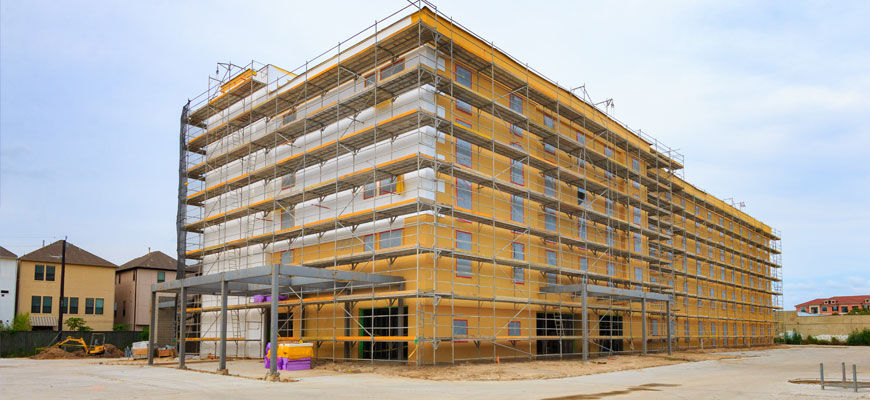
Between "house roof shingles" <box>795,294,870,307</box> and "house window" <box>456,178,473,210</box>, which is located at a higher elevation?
"house window" <box>456,178,473,210</box>

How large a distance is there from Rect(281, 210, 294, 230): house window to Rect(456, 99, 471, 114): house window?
9.20 m

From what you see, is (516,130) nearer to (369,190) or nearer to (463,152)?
(463,152)

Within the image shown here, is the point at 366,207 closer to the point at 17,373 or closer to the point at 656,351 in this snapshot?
the point at 17,373

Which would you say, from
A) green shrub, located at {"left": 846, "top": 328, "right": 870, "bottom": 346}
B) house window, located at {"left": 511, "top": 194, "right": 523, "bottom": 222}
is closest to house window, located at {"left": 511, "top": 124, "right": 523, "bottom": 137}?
house window, located at {"left": 511, "top": 194, "right": 523, "bottom": 222}

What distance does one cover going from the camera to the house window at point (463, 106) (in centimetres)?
2741

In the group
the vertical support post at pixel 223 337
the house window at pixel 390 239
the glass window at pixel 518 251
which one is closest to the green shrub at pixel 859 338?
the glass window at pixel 518 251

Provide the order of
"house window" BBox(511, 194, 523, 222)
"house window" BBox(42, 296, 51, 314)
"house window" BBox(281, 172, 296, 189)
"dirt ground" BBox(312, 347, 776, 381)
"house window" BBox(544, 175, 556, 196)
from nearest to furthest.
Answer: "dirt ground" BBox(312, 347, 776, 381)
"house window" BBox(511, 194, 523, 222)
"house window" BBox(281, 172, 296, 189)
"house window" BBox(544, 175, 556, 196)
"house window" BBox(42, 296, 51, 314)

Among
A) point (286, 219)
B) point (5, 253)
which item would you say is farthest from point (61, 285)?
point (286, 219)

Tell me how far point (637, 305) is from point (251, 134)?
22149mm

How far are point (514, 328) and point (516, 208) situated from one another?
5.08 metres

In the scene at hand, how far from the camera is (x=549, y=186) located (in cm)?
3198

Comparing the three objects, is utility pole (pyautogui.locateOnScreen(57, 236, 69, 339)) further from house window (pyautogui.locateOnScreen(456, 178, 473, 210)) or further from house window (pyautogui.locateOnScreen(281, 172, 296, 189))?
house window (pyautogui.locateOnScreen(456, 178, 473, 210))

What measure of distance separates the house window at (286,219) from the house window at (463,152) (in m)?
8.60

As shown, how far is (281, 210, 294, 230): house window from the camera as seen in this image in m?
31.0
